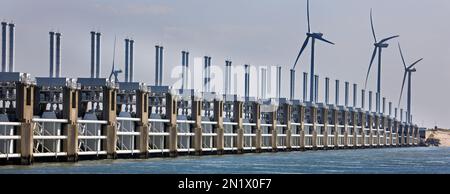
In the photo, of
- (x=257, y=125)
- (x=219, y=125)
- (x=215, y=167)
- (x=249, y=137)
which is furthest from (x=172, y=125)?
(x=257, y=125)

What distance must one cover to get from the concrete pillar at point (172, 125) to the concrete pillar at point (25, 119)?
38479mm

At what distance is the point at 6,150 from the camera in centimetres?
8906

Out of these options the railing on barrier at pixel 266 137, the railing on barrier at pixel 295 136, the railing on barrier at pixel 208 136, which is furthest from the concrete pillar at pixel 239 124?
the railing on barrier at pixel 295 136

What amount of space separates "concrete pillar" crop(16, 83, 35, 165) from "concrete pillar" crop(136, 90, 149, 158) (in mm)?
28816

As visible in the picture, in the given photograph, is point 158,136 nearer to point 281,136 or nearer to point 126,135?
point 126,135

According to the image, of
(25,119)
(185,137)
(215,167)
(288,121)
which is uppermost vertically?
(288,121)

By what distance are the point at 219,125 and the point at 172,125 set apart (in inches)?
827

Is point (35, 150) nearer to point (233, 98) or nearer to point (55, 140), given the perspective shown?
point (55, 140)

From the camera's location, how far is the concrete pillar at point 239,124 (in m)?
159

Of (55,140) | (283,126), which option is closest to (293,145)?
(283,126)

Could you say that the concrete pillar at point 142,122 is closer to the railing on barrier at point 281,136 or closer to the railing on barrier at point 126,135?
the railing on barrier at point 126,135

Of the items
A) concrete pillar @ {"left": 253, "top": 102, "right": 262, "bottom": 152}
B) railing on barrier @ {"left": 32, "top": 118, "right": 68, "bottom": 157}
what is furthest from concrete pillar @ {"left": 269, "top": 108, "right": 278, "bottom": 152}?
railing on barrier @ {"left": 32, "top": 118, "right": 68, "bottom": 157}

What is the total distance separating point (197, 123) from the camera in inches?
5551
